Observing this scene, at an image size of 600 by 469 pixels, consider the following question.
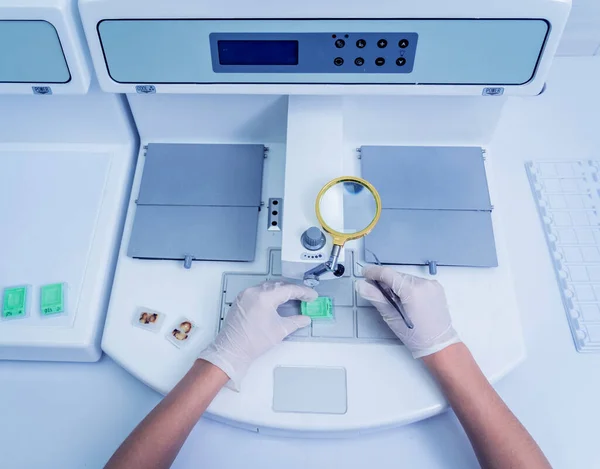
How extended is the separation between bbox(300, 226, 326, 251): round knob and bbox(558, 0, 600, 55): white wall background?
3.49 ft

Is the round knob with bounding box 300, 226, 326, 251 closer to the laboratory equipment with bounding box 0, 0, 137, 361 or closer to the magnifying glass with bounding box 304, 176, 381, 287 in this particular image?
the magnifying glass with bounding box 304, 176, 381, 287

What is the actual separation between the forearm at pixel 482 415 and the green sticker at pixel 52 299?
74cm

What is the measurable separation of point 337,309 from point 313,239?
0.71 feet

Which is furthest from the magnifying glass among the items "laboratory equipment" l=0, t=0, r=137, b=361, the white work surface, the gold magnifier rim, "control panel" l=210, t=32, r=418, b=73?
"laboratory equipment" l=0, t=0, r=137, b=361

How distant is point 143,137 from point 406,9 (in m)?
0.70

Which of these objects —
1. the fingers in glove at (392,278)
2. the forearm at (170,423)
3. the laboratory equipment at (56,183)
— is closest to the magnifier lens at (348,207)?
the fingers in glove at (392,278)

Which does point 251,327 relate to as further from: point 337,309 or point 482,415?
point 482,415

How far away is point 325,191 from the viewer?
0.96 metres

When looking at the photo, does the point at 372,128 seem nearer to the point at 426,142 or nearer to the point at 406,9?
the point at 426,142

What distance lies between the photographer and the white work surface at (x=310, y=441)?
997 millimetres

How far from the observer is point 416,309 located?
0.99 meters

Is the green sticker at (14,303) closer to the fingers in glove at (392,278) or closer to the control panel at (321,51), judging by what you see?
the control panel at (321,51)

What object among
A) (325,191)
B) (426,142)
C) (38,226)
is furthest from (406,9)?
(38,226)

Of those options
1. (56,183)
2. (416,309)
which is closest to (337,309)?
(416,309)
